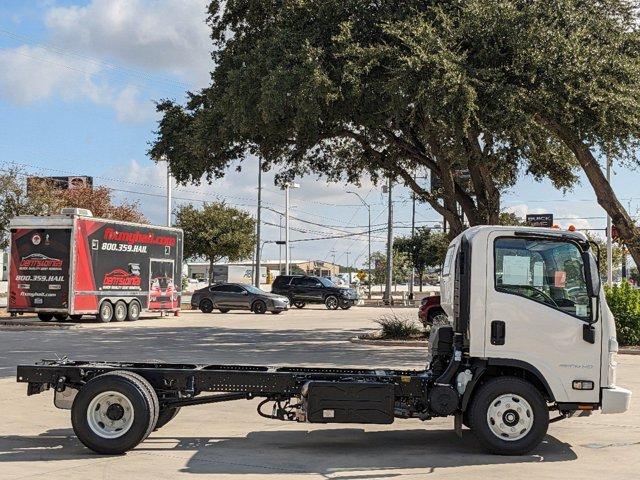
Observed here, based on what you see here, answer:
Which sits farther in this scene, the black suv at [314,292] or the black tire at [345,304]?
the black suv at [314,292]

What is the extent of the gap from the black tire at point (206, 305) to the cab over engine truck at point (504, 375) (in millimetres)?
32542

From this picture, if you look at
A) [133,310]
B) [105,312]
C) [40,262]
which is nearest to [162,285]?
[133,310]

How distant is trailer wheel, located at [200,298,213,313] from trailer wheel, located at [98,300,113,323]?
997cm

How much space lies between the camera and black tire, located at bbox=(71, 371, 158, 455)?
865 centimetres

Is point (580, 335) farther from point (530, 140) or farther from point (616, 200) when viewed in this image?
point (616, 200)

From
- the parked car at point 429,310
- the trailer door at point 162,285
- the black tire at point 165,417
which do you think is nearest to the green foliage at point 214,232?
the trailer door at point 162,285

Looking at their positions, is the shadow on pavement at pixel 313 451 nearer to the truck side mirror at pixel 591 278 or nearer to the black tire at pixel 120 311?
the truck side mirror at pixel 591 278

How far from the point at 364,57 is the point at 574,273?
35.8 ft

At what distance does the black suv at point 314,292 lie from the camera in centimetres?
4544

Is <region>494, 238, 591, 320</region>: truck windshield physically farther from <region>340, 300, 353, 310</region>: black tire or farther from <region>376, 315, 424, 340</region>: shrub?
<region>340, 300, 353, 310</region>: black tire

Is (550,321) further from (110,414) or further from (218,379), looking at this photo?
(110,414)

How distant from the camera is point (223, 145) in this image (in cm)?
2181

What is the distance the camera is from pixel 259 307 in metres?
40.2

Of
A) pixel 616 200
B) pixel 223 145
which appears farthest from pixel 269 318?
pixel 616 200
